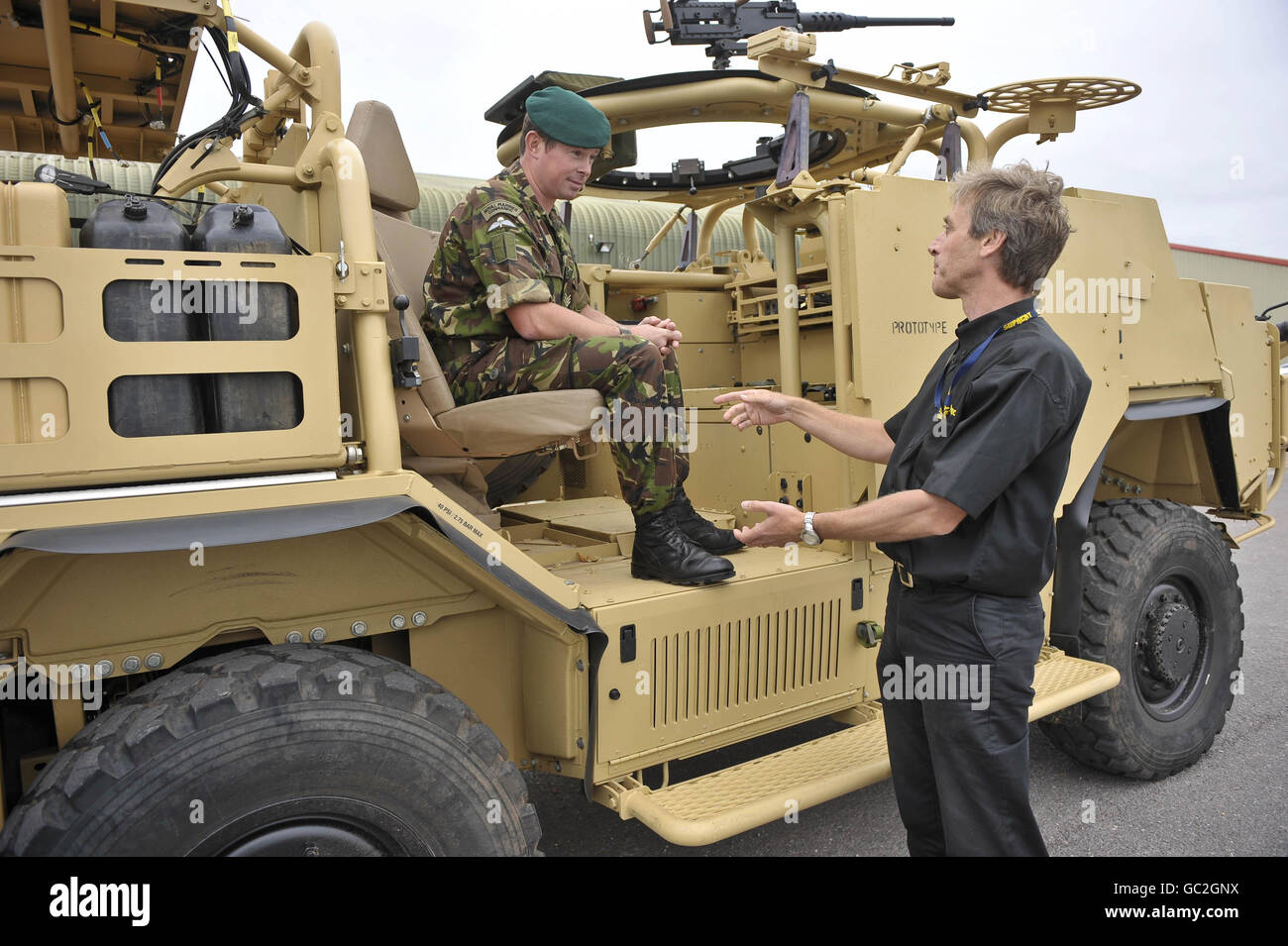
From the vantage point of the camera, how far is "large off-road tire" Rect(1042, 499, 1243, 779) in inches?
146

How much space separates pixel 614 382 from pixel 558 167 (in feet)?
2.42

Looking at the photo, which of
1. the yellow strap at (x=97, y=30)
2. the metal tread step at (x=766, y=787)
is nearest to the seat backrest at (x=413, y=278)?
the yellow strap at (x=97, y=30)

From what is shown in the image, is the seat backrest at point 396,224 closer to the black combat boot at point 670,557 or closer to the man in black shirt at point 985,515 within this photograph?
the black combat boot at point 670,557

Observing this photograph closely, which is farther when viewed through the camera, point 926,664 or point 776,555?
point 776,555

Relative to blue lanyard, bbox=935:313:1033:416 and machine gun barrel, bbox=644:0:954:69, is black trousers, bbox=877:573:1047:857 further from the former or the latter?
machine gun barrel, bbox=644:0:954:69

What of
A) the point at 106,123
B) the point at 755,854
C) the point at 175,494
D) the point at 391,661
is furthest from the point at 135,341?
the point at 755,854

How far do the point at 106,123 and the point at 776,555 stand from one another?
2677mm

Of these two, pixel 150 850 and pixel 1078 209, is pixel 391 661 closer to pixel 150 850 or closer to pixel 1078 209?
pixel 150 850

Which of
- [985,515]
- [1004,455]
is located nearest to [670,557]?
[985,515]

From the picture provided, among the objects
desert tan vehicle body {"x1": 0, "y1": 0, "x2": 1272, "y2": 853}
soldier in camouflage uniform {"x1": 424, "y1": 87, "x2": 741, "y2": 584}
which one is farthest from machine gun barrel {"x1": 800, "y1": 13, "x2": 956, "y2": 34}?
soldier in camouflage uniform {"x1": 424, "y1": 87, "x2": 741, "y2": 584}

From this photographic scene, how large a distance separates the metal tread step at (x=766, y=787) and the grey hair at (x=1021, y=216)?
1.43m

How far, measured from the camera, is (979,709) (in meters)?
2.15

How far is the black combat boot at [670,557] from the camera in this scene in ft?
8.90
